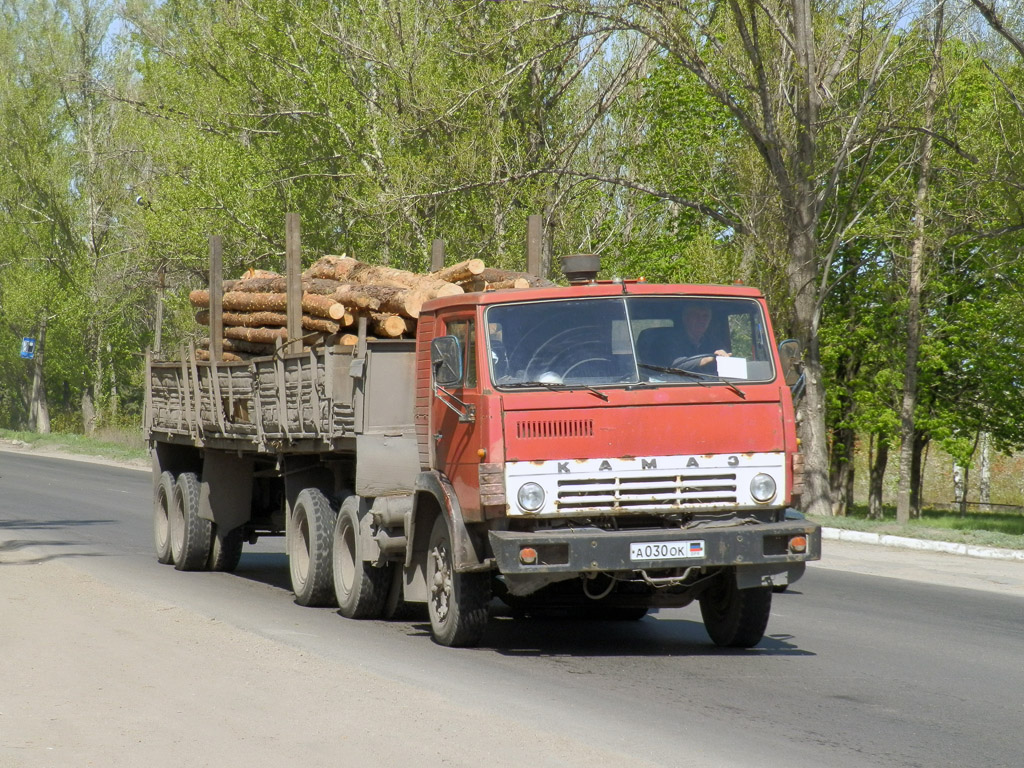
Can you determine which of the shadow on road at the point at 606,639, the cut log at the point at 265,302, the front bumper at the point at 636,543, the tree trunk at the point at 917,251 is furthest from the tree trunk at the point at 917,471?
the front bumper at the point at 636,543

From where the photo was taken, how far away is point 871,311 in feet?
112

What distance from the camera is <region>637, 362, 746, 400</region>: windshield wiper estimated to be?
28.5ft

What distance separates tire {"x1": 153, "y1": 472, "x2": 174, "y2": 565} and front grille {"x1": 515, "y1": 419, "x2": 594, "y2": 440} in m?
7.56

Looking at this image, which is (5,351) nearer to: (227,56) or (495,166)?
(227,56)

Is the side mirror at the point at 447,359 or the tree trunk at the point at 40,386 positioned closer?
the side mirror at the point at 447,359

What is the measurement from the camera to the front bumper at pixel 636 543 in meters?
8.20

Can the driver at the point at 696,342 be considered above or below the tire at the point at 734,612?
above

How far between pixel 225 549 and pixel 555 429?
22.7 ft

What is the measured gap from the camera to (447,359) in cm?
873

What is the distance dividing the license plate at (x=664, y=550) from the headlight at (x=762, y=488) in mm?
538

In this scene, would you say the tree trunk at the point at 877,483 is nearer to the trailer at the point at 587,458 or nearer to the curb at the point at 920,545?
the curb at the point at 920,545

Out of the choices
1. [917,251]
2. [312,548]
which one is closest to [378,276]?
[312,548]

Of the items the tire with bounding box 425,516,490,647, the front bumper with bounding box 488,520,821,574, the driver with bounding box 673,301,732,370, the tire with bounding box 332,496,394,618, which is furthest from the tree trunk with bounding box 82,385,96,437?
the front bumper with bounding box 488,520,821,574

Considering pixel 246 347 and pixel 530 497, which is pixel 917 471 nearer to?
pixel 246 347
